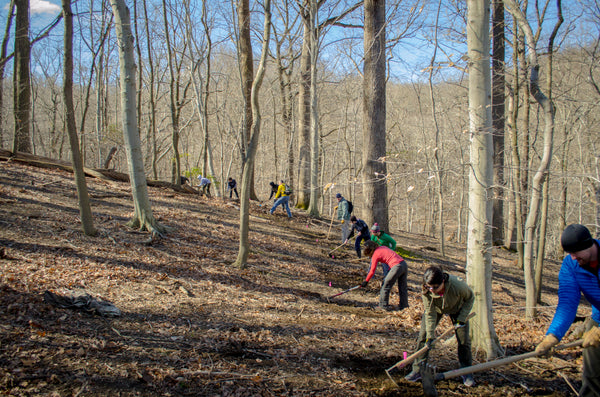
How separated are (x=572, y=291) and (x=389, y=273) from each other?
3.74m

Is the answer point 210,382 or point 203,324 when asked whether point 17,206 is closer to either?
point 203,324

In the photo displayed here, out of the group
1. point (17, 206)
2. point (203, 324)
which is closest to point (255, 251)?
point (203, 324)

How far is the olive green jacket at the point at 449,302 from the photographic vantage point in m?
3.86

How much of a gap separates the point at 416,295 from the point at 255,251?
387 centimetres

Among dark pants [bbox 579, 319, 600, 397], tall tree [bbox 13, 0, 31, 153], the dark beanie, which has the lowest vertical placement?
dark pants [bbox 579, 319, 600, 397]

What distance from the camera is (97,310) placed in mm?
4316

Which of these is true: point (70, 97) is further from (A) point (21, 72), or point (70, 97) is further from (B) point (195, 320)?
(A) point (21, 72)

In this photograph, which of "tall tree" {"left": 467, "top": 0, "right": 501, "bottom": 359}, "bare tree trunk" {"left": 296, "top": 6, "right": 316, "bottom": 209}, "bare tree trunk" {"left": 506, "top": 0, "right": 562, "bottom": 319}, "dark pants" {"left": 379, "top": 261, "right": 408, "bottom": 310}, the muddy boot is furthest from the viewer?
→ "bare tree trunk" {"left": 296, "top": 6, "right": 316, "bottom": 209}

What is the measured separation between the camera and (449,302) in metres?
3.88

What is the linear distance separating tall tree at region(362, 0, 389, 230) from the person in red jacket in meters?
3.31

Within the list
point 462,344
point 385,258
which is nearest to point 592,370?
point 462,344

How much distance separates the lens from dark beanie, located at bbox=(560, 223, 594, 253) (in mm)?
2732

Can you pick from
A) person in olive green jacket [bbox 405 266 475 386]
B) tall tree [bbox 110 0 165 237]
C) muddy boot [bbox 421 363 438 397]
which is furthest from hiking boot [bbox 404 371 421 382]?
tall tree [bbox 110 0 165 237]

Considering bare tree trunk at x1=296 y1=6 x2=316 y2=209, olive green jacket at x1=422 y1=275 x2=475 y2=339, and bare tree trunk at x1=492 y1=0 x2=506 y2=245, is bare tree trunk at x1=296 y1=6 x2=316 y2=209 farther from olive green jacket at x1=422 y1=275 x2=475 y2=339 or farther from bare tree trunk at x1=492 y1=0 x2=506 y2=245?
olive green jacket at x1=422 y1=275 x2=475 y2=339
